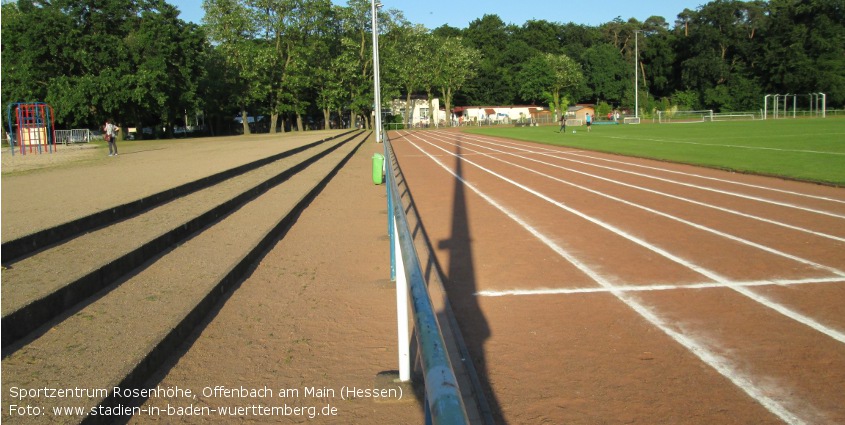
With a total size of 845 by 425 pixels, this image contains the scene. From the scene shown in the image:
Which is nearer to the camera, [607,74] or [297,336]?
[297,336]

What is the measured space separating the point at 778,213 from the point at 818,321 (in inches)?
240

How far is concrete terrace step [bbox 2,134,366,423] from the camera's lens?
3945mm

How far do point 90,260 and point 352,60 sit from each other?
66.9m

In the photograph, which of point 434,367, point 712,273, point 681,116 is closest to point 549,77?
point 681,116

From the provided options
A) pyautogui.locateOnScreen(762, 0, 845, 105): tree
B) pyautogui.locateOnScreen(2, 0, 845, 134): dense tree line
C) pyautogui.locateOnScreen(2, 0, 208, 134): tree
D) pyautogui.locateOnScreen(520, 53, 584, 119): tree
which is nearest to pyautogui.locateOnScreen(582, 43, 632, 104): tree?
pyautogui.locateOnScreen(2, 0, 845, 134): dense tree line

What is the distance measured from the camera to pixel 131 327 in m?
4.93

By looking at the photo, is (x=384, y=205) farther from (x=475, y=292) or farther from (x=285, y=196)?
(x=475, y=292)

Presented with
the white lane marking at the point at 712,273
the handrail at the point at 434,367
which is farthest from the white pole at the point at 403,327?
the white lane marking at the point at 712,273

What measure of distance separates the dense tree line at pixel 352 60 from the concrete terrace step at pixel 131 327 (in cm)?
Answer: 4633

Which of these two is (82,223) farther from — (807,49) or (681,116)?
(807,49)

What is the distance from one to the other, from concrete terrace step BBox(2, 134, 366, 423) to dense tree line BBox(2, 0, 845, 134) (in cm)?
4633

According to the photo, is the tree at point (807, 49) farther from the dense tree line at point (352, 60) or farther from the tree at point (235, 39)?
the tree at point (235, 39)

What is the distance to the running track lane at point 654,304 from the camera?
420cm

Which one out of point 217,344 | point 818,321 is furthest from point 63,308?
point 818,321
